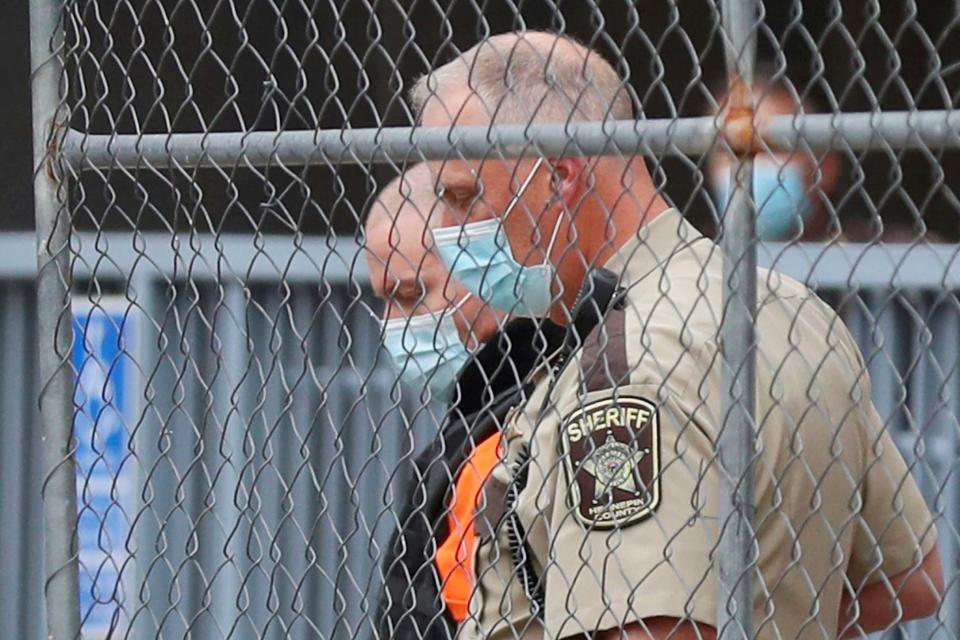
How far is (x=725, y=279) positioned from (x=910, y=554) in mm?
714

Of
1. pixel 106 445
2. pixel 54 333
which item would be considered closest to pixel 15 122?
pixel 106 445

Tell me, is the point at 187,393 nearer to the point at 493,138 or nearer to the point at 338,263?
the point at 338,263

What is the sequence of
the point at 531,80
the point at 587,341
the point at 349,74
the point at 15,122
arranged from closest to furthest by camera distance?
the point at 587,341 < the point at 531,80 < the point at 15,122 < the point at 349,74

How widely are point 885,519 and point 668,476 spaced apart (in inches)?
20.9

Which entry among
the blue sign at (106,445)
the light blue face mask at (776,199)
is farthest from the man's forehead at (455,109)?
the blue sign at (106,445)

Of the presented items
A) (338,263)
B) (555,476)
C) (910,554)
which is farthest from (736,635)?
(338,263)

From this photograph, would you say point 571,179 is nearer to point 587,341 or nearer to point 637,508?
point 587,341

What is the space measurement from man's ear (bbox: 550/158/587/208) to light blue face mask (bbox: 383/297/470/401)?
16.8 inches

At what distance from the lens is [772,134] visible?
2146 mm

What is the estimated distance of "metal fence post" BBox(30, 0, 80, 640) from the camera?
9.48ft

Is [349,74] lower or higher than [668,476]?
higher

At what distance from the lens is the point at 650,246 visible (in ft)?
8.17

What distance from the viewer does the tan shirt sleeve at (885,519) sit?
2543 millimetres

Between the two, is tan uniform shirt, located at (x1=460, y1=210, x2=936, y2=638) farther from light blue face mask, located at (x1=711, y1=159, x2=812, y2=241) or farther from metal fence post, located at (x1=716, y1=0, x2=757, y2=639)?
light blue face mask, located at (x1=711, y1=159, x2=812, y2=241)
